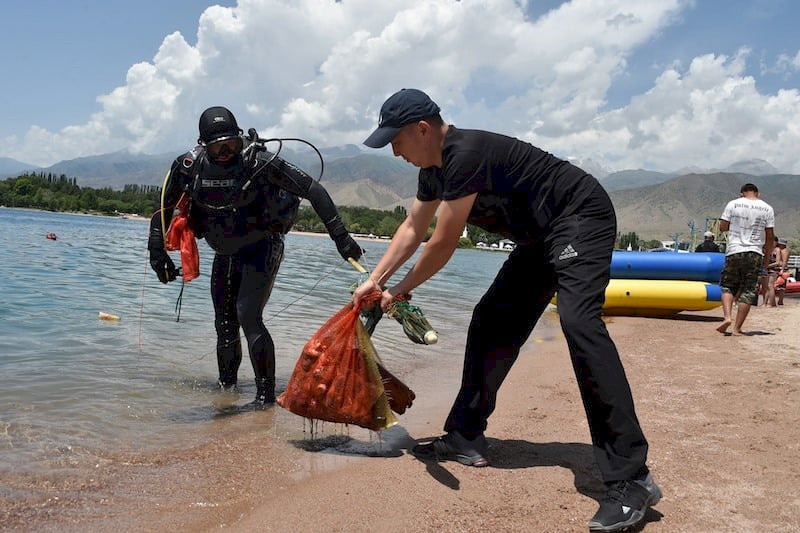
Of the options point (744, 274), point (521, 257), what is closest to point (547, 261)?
point (521, 257)

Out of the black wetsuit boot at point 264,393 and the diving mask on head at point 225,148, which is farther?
the black wetsuit boot at point 264,393

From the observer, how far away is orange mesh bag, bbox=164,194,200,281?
4.88 m

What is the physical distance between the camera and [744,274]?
866cm

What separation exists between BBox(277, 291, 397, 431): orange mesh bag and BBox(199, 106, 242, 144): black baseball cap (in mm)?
1705

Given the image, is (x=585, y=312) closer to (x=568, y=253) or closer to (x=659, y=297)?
(x=568, y=253)

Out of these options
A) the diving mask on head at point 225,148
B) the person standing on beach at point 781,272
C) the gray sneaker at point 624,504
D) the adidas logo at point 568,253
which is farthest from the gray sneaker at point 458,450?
the person standing on beach at point 781,272

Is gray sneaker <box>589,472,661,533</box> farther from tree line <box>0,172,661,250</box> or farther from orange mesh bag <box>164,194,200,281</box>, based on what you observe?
tree line <box>0,172,661,250</box>

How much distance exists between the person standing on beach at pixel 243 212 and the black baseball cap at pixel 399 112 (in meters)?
1.48

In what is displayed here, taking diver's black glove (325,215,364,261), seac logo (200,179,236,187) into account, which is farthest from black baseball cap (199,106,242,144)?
diver's black glove (325,215,364,261)

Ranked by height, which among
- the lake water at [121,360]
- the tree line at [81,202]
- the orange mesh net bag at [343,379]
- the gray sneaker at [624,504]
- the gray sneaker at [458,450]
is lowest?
the lake water at [121,360]

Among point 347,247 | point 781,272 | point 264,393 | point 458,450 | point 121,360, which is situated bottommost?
point 121,360

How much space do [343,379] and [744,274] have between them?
23.0ft

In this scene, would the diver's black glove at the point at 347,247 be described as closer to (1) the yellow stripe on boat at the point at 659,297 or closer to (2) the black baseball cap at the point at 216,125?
(2) the black baseball cap at the point at 216,125

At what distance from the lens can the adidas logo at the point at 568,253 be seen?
3.03 meters
